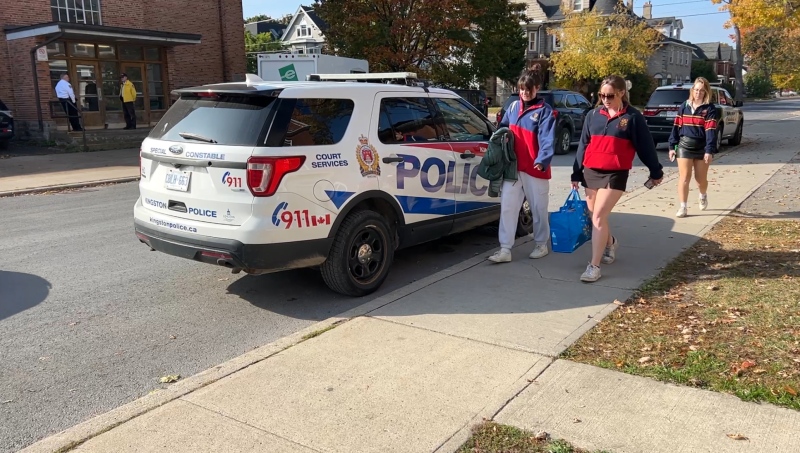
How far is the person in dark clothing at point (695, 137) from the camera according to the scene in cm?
821

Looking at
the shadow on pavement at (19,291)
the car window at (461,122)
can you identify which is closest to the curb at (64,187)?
the shadow on pavement at (19,291)

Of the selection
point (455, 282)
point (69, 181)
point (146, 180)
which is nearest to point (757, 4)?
point (455, 282)

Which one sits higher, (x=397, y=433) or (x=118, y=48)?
(x=118, y=48)

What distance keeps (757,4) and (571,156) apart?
575 centimetres

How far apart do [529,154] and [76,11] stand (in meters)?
21.3

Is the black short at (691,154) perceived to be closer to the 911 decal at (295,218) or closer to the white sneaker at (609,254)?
the white sneaker at (609,254)

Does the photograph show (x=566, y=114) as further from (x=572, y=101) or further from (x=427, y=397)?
(x=427, y=397)

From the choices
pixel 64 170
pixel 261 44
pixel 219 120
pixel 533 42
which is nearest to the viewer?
pixel 219 120

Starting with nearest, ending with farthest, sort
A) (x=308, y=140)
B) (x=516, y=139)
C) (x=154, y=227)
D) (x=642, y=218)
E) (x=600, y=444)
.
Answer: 1. (x=600, y=444)
2. (x=308, y=140)
3. (x=154, y=227)
4. (x=516, y=139)
5. (x=642, y=218)

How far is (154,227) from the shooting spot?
210 inches

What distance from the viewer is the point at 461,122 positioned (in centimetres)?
674

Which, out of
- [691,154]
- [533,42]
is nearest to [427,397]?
[691,154]

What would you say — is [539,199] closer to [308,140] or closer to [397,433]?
[308,140]

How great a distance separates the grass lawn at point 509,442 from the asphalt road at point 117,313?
1.98 m
